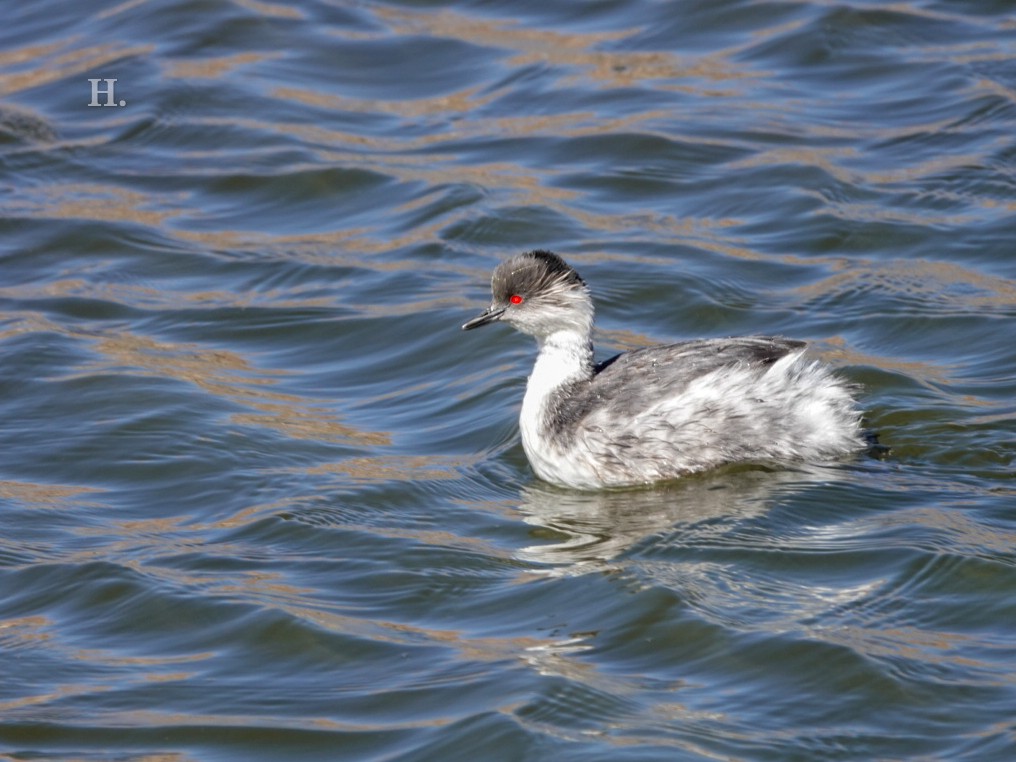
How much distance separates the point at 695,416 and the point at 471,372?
81.1 inches

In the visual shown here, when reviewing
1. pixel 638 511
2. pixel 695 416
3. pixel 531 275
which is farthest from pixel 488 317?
pixel 638 511

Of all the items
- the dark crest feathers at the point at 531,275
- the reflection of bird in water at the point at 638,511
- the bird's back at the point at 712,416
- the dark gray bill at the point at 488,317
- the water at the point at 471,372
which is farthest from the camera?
the dark gray bill at the point at 488,317

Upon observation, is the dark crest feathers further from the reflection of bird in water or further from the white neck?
the reflection of bird in water

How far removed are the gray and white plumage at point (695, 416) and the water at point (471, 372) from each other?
0.15 meters

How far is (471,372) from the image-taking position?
9.45m

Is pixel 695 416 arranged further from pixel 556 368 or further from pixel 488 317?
pixel 488 317

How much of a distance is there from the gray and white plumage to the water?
152mm

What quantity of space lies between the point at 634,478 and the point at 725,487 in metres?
0.42

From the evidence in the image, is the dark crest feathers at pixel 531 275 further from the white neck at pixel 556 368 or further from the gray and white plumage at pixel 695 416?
the gray and white plumage at pixel 695 416

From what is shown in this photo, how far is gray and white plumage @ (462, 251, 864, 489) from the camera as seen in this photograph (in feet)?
25.1

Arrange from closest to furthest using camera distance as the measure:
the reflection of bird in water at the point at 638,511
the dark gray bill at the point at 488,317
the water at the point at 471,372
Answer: the water at the point at 471,372 → the reflection of bird in water at the point at 638,511 → the dark gray bill at the point at 488,317

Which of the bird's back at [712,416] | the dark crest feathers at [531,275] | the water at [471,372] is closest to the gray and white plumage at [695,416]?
the bird's back at [712,416]

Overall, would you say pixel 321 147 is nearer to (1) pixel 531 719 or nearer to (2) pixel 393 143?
(2) pixel 393 143

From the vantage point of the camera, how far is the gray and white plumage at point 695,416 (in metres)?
7.65
